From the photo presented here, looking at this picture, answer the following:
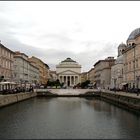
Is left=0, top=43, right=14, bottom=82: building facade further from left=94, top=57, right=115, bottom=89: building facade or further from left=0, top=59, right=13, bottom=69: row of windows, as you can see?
left=94, top=57, right=115, bottom=89: building facade

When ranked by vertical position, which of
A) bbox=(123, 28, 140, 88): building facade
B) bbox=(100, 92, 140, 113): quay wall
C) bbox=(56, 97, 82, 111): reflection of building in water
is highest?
bbox=(123, 28, 140, 88): building facade

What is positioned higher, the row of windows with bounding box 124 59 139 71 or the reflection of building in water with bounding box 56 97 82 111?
the row of windows with bounding box 124 59 139 71

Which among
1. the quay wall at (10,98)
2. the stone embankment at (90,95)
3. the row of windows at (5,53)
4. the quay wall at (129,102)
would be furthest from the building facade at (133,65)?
the row of windows at (5,53)

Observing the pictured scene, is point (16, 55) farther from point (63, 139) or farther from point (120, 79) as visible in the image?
point (63, 139)

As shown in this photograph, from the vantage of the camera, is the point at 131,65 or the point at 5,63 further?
the point at 131,65

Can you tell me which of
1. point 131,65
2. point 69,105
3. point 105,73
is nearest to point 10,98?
point 69,105

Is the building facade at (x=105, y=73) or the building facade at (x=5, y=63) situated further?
the building facade at (x=105, y=73)

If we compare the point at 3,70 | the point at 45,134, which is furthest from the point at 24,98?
the point at 45,134

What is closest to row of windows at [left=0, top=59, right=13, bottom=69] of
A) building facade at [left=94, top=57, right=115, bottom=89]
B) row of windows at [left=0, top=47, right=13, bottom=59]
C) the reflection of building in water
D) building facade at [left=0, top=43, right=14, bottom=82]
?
building facade at [left=0, top=43, right=14, bottom=82]

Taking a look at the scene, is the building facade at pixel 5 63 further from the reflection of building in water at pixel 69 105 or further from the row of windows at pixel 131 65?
the row of windows at pixel 131 65

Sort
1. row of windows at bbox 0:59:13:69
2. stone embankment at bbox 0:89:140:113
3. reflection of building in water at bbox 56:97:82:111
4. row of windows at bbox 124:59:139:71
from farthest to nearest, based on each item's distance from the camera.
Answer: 1. row of windows at bbox 124:59:139:71
2. row of windows at bbox 0:59:13:69
3. reflection of building in water at bbox 56:97:82:111
4. stone embankment at bbox 0:89:140:113

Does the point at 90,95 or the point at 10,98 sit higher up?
the point at 10,98

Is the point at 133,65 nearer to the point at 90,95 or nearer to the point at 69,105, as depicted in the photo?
the point at 90,95

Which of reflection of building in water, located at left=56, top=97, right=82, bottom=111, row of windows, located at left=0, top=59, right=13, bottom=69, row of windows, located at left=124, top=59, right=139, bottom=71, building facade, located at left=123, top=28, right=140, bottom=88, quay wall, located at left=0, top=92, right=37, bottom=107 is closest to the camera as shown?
quay wall, located at left=0, top=92, right=37, bottom=107
